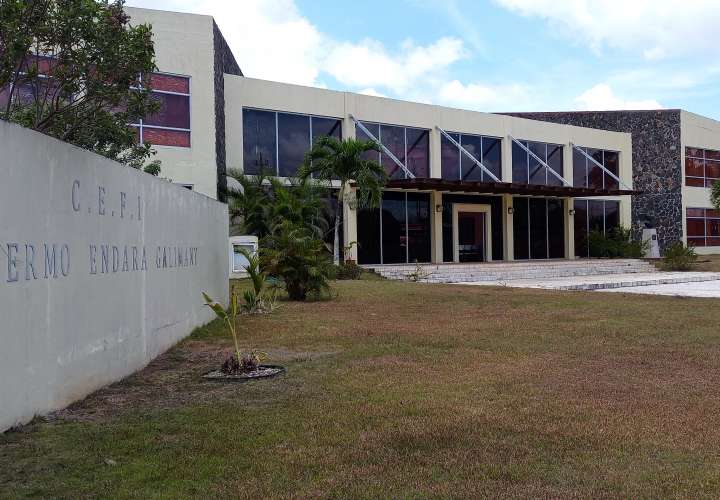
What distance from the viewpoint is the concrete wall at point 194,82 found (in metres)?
20.3

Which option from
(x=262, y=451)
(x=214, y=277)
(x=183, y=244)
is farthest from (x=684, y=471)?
(x=214, y=277)

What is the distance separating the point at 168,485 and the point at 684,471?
2861 millimetres

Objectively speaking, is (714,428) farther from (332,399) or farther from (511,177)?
(511,177)

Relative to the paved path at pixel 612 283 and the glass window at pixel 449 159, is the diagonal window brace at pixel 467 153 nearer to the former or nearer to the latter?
the glass window at pixel 449 159

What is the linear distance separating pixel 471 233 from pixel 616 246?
7.84 m

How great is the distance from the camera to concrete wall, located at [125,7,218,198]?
20281mm

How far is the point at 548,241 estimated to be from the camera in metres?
32.0

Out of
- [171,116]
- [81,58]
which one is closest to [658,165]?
[171,116]

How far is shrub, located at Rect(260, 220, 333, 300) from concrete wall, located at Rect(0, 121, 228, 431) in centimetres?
554

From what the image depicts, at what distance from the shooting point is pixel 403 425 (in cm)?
493

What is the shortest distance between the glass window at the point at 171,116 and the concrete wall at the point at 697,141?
27371 millimetres

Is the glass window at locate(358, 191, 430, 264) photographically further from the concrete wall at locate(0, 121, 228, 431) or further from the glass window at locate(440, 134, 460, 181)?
the concrete wall at locate(0, 121, 228, 431)

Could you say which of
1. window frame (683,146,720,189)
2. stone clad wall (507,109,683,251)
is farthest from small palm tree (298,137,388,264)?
window frame (683,146,720,189)

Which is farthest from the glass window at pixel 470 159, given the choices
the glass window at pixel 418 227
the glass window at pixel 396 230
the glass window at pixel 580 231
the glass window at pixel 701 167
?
the glass window at pixel 701 167
